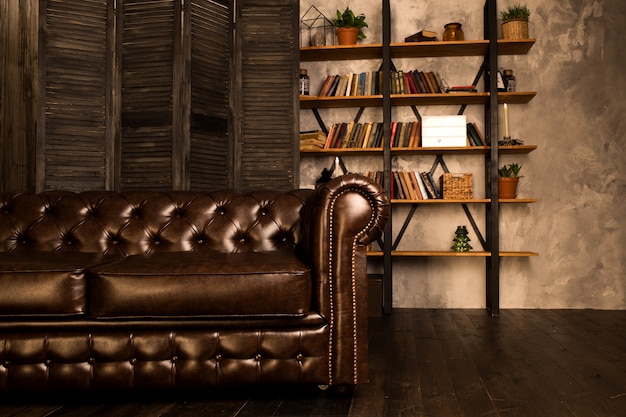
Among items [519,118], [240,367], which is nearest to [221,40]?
[519,118]

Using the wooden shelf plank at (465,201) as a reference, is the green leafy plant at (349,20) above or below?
above

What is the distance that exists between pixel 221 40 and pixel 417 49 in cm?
151

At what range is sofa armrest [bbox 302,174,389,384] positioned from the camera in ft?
6.56

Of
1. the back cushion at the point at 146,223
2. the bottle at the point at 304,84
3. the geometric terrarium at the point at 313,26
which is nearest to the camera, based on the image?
the back cushion at the point at 146,223

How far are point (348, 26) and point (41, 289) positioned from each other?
3.30 m

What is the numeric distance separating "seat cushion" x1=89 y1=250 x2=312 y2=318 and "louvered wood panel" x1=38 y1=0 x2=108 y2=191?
210 centimetres

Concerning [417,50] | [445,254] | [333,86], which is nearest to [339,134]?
[333,86]

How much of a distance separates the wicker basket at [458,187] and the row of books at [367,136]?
291 millimetres

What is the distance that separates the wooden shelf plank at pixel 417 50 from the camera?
13.9 feet

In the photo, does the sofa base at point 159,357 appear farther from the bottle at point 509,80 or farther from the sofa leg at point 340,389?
the bottle at point 509,80

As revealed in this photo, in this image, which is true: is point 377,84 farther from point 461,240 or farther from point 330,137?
point 461,240

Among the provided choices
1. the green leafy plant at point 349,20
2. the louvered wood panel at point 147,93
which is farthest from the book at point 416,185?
the louvered wood panel at point 147,93

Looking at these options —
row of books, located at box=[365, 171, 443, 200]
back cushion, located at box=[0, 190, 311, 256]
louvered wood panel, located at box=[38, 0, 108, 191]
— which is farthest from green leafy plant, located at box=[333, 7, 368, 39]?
back cushion, located at box=[0, 190, 311, 256]

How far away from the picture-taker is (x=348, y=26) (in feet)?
14.6
